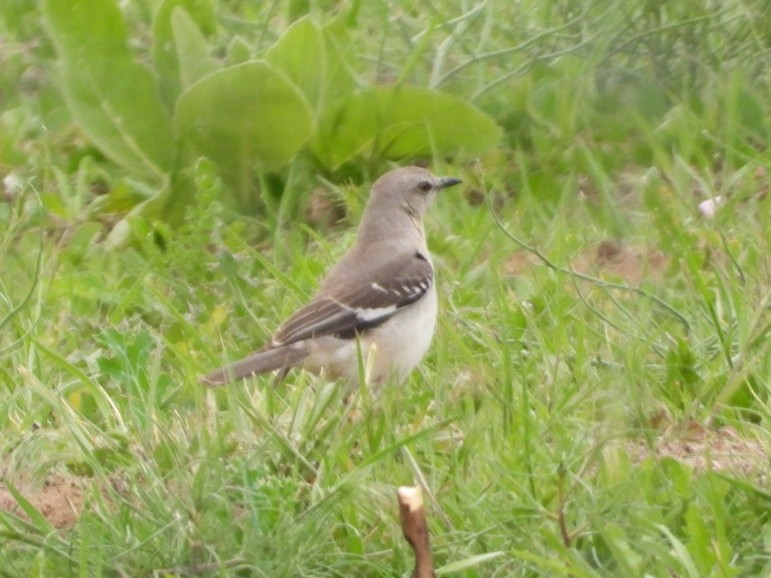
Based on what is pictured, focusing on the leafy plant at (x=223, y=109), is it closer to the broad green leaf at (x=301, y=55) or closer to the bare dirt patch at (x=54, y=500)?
the broad green leaf at (x=301, y=55)

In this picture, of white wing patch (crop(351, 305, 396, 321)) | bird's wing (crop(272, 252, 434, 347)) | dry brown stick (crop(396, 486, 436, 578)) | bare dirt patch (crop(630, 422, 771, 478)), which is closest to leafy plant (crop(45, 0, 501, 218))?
bird's wing (crop(272, 252, 434, 347))

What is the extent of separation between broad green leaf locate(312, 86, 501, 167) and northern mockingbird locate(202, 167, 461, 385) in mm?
775

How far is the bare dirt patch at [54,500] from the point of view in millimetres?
4691

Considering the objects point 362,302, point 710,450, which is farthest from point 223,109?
point 710,450

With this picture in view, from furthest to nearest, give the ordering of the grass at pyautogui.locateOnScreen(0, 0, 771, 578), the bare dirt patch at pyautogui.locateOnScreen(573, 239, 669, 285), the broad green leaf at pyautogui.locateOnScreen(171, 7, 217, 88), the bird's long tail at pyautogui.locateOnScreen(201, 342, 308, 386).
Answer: the broad green leaf at pyautogui.locateOnScreen(171, 7, 217, 88) < the bare dirt patch at pyautogui.locateOnScreen(573, 239, 669, 285) < the bird's long tail at pyautogui.locateOnScreen(201, 342, 308, 386) < the grass at pyautogui.locateOnScreen(0, 0, 771, 578)

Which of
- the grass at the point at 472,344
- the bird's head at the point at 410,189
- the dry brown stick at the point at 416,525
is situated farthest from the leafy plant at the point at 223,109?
the dry brown stick at the point at 416,525

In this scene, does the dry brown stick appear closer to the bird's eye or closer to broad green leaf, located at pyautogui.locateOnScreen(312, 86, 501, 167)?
the bird's eye

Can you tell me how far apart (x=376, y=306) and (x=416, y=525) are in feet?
8.57

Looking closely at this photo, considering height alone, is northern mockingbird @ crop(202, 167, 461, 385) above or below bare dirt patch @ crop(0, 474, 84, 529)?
below

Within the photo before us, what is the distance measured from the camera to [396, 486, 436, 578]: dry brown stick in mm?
4027

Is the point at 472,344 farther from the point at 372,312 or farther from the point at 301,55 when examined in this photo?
the point at 301,55

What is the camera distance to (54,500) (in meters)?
4.79

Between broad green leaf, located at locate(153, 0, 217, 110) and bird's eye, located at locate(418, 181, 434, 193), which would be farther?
broad green leaf, located at locate(153, 0, 217, 110)

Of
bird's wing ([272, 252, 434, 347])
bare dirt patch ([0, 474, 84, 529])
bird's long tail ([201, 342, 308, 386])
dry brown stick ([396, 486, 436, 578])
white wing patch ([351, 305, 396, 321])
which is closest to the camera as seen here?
dry brown stick ([396, 486, 436, 578])
